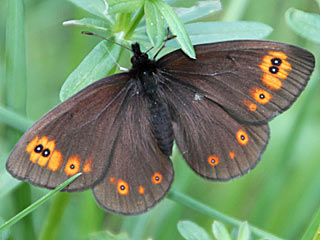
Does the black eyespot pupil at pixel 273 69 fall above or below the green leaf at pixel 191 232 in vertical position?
above

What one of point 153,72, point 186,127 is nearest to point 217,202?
point 186,127

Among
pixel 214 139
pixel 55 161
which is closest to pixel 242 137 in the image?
pixel 214 139

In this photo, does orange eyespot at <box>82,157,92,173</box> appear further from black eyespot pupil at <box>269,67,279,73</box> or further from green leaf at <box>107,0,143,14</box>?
black eyespot pupil at <box>269,67,279,73</box>

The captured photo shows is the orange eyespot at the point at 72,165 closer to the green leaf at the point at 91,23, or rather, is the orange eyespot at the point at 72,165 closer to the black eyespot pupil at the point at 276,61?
the green leaf at the point at 91,23

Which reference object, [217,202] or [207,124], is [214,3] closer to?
[207,124]

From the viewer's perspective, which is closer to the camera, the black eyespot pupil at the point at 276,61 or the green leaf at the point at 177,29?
the green leaf at the point at 177,29

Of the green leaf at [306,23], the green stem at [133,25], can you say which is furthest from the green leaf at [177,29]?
the green leaf at [306,23]
